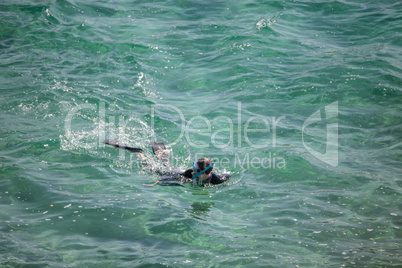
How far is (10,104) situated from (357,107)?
8436 millimetres

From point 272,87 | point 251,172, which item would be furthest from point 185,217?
point 272,87

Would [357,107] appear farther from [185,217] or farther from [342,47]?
[185,217]

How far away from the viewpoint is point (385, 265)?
207 inches
